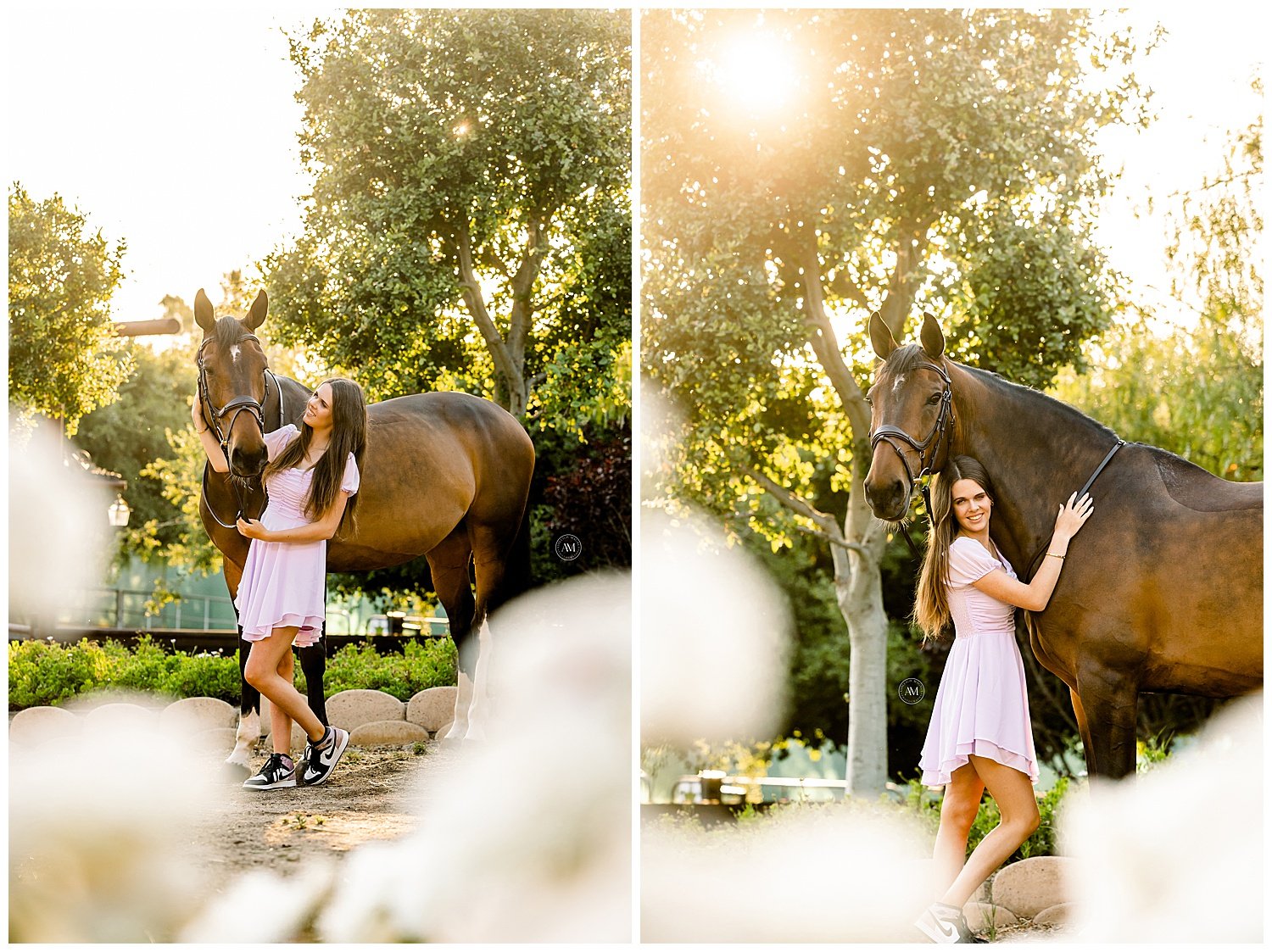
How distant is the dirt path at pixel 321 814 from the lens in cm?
331

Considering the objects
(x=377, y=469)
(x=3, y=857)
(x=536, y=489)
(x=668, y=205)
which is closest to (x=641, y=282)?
(x=668, y=205)

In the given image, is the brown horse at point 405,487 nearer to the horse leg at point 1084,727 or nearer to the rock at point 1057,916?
the horse leg at point 1084,727

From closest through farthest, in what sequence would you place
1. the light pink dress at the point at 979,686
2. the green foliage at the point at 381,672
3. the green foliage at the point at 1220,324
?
the light pink dress at the point at 979,686 < the green foliage at the point at 381,672 < the green foliage at the point at 1220,324

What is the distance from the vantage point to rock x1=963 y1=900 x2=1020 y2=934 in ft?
11.4

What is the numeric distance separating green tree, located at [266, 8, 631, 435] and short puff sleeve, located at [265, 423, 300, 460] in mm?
606

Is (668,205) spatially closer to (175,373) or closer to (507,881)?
(175,373)

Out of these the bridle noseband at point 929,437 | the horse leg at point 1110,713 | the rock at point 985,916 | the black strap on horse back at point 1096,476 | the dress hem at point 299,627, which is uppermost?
the bridle noseband at point 929,437

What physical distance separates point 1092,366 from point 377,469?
2.85m

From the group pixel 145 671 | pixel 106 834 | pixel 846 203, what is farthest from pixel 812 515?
pixel 106 834

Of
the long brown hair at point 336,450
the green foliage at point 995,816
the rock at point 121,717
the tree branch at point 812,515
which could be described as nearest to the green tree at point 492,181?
the long brown hair at point 336,450

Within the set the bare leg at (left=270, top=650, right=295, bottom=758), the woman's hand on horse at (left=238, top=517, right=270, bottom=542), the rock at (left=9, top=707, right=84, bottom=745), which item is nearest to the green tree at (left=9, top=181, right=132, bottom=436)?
the woman's hand on horse at (left=238, top=517, right=270, bottom=542)

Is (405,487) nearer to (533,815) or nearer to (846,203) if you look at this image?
(533,815)

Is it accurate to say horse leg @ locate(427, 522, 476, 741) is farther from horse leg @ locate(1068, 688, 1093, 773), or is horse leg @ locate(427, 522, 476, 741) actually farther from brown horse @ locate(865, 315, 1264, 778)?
horse leg @ locate(1068, 688, 1093, 773)

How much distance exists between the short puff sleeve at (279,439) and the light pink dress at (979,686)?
81.5 inches
